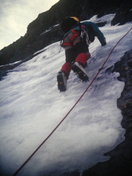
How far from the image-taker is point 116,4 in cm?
1092

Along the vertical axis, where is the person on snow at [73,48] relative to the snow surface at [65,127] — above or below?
above

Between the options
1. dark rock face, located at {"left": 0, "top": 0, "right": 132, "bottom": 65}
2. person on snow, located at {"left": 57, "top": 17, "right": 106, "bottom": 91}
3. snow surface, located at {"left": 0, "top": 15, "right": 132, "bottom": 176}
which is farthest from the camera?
dark rock face, located at {"left": 0, "top": 0, "right": 132, "bottom": 65}

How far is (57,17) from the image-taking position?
48.8 feet

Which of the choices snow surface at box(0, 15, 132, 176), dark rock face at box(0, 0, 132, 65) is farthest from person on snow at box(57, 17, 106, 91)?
dark rock face at box(0, 0, 132, 65)

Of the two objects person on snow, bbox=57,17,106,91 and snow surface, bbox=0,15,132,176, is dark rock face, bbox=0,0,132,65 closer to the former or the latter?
person on snow, bbox=57,17,106,91

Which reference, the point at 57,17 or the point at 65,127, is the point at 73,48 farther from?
the point at 57,17

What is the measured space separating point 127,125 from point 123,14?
7450 millimetres

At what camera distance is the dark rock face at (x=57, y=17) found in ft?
28.1

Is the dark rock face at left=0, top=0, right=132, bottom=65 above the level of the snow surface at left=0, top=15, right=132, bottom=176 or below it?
above

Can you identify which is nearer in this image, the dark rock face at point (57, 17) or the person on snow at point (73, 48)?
the person on snow at point (73, 48)

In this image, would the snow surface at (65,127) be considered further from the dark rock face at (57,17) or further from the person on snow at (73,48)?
the dark rock face at (57,17)

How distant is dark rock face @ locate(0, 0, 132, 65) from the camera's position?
856cm

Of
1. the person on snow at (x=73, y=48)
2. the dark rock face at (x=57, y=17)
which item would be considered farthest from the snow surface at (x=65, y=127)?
the dark rock face at (x=57, y=17)

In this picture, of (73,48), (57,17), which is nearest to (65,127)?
(73,48)
